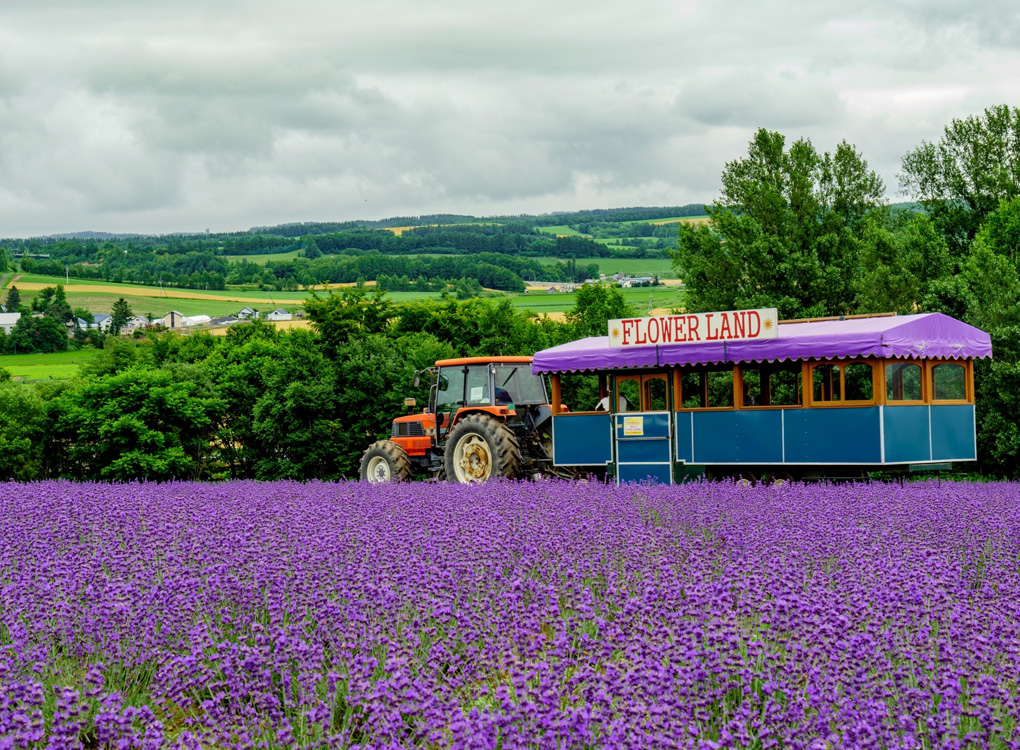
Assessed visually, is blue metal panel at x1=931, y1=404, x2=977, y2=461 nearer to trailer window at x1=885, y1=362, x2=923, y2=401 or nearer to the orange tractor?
trailer window at x1=885, y1=362, x2=923, y2=401

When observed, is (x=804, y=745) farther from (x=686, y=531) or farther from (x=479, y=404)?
(x=479, y=404)

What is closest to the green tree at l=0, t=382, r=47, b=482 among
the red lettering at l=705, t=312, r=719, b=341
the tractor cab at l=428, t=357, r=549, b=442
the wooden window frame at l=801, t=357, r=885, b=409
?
the tractor cab at l=428, t=357, r=549, b=442

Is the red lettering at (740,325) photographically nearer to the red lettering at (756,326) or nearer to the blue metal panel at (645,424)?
the red lettering at (756,326)

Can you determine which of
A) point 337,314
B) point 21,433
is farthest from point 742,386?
point 337,314

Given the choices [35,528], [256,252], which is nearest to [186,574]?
[35,528]

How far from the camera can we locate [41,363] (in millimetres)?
71000

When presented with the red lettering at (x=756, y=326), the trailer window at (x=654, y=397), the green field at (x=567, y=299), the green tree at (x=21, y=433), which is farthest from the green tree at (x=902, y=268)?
the green field at (x=567, y=299)

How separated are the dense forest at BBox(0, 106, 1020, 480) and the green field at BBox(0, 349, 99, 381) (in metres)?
19.9

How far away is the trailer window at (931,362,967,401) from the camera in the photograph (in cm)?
1435

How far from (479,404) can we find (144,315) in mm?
83881

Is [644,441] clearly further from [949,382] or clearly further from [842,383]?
[949,382]

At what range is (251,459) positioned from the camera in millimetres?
28469

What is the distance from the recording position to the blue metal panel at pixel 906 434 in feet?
43.5

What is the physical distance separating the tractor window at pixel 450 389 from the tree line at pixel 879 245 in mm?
10137
